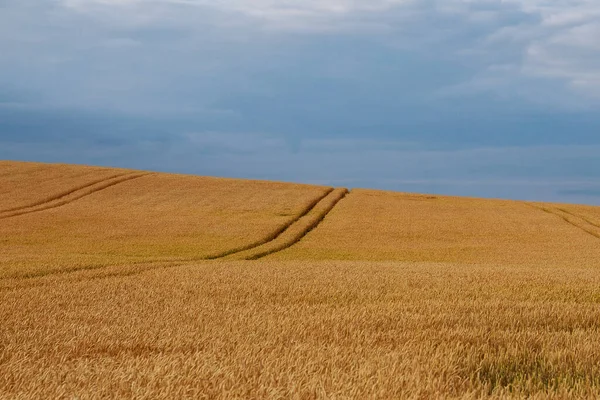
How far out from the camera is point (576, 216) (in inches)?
2109

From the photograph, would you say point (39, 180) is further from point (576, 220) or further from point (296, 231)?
point (576, 220)

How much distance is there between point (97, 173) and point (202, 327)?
60078 mm

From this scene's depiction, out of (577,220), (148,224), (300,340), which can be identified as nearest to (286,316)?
(300,340)

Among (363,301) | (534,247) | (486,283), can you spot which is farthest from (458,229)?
(363,301)

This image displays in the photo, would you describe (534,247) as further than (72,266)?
Yes

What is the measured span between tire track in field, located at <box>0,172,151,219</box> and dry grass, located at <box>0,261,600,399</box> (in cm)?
3101

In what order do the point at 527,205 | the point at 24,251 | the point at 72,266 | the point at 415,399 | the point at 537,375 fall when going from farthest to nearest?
the point at 527,205, the point at 24,251, the point at 72,266, the point at 537,375, the point at 415,399

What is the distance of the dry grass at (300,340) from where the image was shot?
6094 millimetres

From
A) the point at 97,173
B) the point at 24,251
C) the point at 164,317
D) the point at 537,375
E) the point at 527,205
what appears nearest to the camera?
the point at 537,375

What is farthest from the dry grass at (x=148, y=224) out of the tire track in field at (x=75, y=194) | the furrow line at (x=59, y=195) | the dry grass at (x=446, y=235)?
the dry grass at (x=446, y=235)

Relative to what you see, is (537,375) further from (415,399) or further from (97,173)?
(97,173)

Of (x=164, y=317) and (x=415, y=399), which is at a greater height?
(x=415, y=399)

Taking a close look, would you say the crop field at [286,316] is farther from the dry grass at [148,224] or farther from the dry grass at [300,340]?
the dry grass at [148,224]

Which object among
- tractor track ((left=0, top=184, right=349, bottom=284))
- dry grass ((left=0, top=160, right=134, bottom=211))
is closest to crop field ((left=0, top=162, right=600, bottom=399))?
tractor track ((left=0, top=184, right=349, bottom=284))
